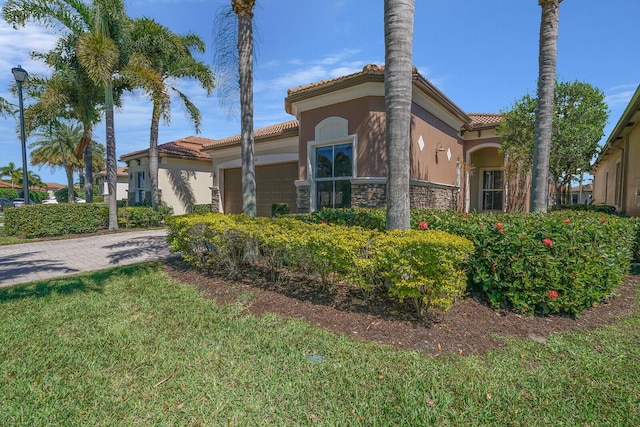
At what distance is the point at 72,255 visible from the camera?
8867 millimetres

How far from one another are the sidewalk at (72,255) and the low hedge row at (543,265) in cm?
786

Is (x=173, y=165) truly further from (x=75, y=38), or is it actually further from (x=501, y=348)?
(x=501, y=348)

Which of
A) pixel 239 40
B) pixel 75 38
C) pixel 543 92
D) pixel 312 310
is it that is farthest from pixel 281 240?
pixel 75 38

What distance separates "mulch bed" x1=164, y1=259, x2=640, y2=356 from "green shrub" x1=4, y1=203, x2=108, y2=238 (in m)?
10.8

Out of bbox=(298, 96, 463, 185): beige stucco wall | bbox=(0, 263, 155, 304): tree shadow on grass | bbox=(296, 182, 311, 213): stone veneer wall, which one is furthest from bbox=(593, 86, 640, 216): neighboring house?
bbox=(0, 263, 155, 304): tree shadow on grass

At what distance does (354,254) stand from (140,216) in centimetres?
1420

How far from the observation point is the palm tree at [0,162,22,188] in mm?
53625

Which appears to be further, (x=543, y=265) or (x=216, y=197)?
(x=216, y=197)

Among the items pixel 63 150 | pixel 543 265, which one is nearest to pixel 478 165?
pixel 543 265

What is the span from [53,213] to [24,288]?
8.31 meters

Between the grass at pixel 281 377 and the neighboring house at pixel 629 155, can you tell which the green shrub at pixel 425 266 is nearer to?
the grass at pixel 281 377

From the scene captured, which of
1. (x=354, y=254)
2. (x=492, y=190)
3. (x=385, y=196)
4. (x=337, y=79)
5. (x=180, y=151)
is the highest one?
(x=337, y=79)

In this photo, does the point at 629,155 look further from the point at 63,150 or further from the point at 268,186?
the point at 63,150

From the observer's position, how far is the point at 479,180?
17.8 m
